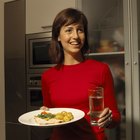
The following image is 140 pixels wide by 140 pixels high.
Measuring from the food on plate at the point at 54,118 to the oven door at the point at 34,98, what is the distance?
3.64ft

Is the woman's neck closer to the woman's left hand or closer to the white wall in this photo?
the woman's left hand

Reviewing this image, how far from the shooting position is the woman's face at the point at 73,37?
1.26 m

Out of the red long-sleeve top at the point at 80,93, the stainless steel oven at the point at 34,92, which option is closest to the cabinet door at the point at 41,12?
the stainless steel oven at the point at 34,92

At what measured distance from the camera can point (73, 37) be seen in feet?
4.10

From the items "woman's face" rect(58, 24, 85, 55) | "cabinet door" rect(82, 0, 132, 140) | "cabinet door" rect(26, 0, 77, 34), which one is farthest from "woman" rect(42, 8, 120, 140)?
"cabinet door" rect(26, 0, 77, 34)

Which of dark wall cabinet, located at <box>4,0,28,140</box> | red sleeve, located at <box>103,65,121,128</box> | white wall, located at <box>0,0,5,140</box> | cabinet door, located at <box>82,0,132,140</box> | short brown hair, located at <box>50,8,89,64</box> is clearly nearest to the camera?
red sleeve, located at <box>103,65,121,128</box>

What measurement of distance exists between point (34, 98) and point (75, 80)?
1.12 m

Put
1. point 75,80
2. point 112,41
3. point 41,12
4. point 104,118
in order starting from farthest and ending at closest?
point 41,12
point 112,41
point 75,80
point 104,118

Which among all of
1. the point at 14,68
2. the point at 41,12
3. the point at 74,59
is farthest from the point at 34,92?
the point at 74,59

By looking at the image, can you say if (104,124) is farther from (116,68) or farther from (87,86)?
(116,68)

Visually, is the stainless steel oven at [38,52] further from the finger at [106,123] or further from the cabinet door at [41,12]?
the finger at [106,123]

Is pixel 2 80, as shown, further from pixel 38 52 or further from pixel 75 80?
pixel 75 80

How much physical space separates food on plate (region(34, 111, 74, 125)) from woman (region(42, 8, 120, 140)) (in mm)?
110

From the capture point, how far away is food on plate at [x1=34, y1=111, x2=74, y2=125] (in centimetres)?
111
